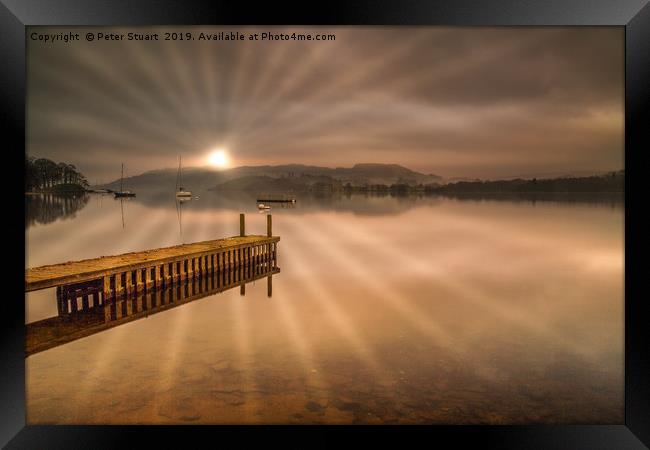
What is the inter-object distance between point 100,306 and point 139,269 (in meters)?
1.44

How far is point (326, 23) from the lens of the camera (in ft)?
14.6

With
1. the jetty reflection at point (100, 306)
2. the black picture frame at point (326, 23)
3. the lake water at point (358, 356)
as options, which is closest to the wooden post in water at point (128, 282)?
the jetty reflection at point (100, 306)

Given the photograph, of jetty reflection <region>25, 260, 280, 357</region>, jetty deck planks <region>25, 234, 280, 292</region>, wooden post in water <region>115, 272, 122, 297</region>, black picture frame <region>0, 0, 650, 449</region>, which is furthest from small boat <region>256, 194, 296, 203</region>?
black picture frame <region>0, 0, 650, 449</region>

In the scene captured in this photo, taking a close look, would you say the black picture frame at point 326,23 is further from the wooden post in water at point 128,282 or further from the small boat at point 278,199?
the small boat at point 278,199

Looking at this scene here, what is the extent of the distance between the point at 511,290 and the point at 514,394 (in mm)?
10055

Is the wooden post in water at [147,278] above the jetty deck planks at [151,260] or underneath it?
underneath

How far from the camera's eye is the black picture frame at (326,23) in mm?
4312

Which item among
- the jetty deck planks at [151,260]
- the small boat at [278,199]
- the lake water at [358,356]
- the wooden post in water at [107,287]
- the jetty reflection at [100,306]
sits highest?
the small boat at [278,199]

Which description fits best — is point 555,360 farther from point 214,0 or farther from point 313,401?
point 214,0

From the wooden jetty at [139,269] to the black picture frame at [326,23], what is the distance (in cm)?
636

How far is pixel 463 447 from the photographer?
14.2 feet

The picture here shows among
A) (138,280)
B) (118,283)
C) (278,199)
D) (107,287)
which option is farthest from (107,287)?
(278,199)

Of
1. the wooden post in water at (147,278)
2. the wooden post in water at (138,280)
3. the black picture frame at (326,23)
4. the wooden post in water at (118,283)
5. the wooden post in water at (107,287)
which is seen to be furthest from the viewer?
the wooden post in water at (147,278)

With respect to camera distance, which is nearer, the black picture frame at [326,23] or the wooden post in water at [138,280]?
the black picture frame at [326,23]
